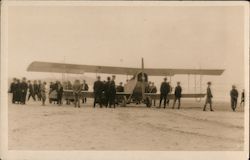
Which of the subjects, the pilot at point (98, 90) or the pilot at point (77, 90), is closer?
the pilot at point (98, 90)

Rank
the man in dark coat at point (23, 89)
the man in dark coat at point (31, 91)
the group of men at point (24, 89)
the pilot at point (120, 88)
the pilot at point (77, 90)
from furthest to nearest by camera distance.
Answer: the pilot at point (77, 90)
the pilot at point (120, 88)
the man in dark coat at point (31, 91)
the man in dark coat at point (23, 89)
the group of men at point (24, 89)

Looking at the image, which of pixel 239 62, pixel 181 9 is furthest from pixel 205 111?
pixel 181 9

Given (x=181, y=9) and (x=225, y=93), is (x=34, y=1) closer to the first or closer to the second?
(x=181, y=9)

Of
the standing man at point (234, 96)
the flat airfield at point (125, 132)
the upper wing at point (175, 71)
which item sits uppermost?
the upper wing at point (175, 71)

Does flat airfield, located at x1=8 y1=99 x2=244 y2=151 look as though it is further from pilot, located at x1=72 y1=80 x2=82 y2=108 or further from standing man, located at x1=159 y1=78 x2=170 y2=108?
pilot, located at x1=72 y1=80 x2=82 y2=108

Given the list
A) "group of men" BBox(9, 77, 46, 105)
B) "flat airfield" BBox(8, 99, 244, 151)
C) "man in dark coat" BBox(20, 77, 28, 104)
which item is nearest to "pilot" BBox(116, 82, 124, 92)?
"flat airfield" BBox(8, 99, 244, 151)

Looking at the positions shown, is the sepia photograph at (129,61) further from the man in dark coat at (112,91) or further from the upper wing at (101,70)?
the man in dark coat at (112,91)

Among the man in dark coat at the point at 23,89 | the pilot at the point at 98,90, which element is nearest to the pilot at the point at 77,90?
the pilot at the point at 98,90
